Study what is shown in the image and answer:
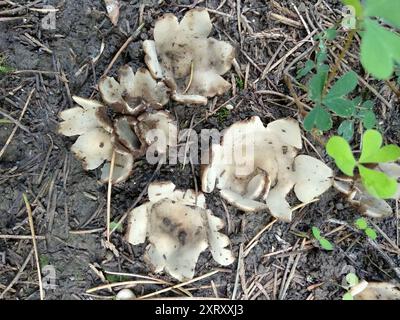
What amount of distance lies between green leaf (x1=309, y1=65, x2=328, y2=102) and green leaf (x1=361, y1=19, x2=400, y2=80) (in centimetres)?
48

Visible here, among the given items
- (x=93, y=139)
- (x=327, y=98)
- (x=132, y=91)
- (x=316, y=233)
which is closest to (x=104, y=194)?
(x=93, y=139)

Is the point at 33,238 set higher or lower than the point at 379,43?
lower

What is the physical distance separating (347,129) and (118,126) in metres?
1.12

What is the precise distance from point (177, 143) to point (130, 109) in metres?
0.28

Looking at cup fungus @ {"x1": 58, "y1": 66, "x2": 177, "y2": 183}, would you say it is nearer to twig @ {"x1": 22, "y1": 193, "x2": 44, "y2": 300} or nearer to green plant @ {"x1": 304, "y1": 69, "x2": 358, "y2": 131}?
twig @ {"x1": 22, "y1": 193, "x2": 44, "y2": 300}

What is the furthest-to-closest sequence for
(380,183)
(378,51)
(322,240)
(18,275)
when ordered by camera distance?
(322,240)
(18,275)
(380,183)
(378,51)

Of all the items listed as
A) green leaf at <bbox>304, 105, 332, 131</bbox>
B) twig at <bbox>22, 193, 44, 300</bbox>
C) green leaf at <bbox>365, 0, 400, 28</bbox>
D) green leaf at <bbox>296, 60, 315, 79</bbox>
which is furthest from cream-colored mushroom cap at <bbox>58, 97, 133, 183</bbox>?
green leaf at <bbox>365, 0, 400, 28</bbox>

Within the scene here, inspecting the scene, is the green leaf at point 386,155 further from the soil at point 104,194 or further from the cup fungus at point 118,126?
the cup fungus at point 118,126

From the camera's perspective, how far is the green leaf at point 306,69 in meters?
2.33

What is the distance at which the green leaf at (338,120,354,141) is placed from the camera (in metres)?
2.32

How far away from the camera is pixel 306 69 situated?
92.9 inches

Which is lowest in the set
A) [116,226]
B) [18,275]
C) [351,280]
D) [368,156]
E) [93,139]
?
[18,275]

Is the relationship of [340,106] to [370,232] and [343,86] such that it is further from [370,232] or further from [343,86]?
[370,232]
